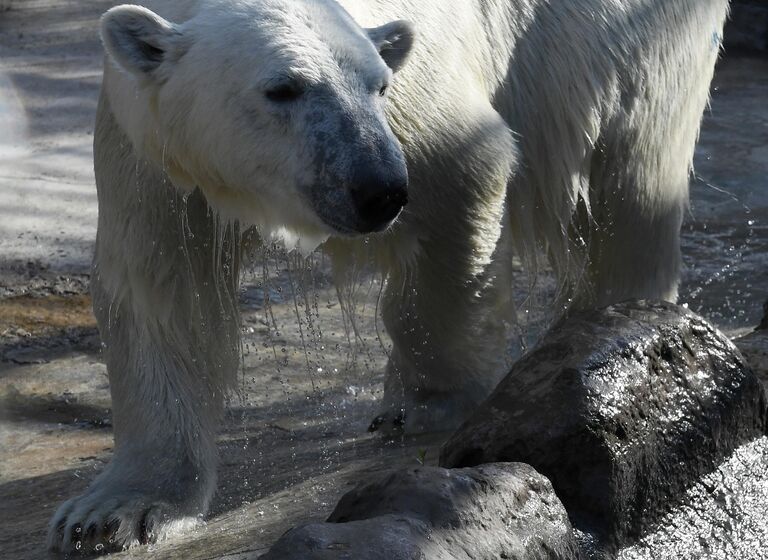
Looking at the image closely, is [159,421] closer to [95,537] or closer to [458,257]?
[95,537]

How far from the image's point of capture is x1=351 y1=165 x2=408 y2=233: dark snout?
251 centimetres

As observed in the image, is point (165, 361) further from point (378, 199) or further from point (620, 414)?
point (620, 414)

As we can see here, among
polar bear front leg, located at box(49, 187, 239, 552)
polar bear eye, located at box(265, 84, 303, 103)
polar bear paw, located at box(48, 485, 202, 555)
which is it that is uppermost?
polar bear eye, located at box(265, 84, 303, 103)

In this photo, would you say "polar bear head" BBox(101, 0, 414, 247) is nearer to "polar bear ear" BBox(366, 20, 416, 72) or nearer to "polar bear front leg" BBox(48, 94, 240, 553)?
"polar bear ear" BBox(366, 20, 416, 72)

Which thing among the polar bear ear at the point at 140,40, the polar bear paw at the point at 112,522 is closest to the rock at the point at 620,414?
the polar bear paw at the point at 112,522

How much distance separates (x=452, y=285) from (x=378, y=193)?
84 centimetres

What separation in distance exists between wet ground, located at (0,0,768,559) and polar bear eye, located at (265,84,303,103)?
2.69ft

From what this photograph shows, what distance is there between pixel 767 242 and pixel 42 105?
403 cm

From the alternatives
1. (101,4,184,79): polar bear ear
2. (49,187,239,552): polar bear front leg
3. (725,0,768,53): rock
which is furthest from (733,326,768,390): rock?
(725,0,768,53): rock

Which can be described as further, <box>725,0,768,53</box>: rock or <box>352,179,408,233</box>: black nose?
<box>725,0,768,53</box>: rock

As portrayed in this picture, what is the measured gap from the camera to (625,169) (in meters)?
3.81

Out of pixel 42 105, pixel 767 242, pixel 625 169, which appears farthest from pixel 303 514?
pixel 42 105

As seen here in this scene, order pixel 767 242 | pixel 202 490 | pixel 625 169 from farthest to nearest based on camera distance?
pixel 767 242, pixel 625 169, pixel 202 490

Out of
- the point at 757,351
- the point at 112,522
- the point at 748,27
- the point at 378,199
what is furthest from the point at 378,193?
the point at 748,27
